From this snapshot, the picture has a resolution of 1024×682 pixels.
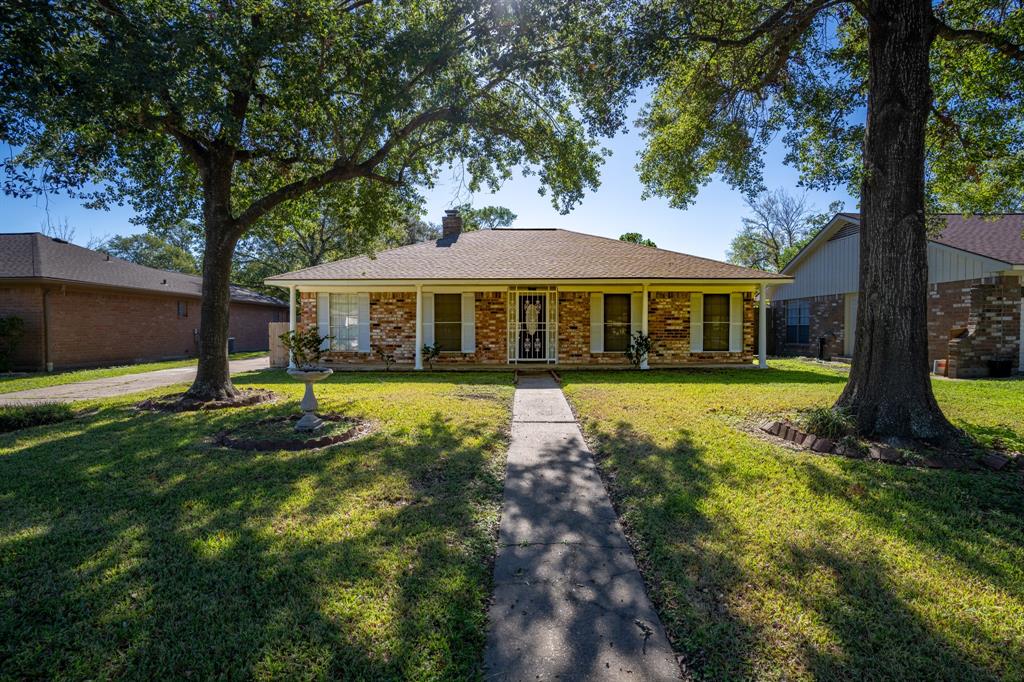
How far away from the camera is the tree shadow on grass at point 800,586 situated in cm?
200

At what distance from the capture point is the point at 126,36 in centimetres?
553

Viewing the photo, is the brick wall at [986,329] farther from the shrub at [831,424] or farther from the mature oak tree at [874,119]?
the shrub at [831,424]

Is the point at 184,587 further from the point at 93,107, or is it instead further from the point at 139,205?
the point at 139,205

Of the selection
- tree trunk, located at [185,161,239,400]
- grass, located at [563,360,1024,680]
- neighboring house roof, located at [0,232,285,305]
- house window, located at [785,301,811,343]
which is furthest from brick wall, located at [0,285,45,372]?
house window, located at [785,301,811,343]

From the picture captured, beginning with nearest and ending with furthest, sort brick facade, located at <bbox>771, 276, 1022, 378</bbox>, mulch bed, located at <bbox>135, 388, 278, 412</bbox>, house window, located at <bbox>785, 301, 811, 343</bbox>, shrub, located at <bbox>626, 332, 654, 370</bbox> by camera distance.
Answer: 1. mulch bed, located at <bbox>135, 388, 278, 412</bbox>
2. brick facade, located at <bbox>771, 276, 1022, 378</bbox>
3. shrub, located at <bbox>626, 332, 654, 370</bbox>
4. house window, located at <bbox>785, 301, 811, 343</bbox>

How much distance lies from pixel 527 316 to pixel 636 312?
3187 mm

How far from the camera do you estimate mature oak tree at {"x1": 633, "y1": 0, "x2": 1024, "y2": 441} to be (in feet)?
17.5

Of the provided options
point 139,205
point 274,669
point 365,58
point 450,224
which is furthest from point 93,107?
point 450,224

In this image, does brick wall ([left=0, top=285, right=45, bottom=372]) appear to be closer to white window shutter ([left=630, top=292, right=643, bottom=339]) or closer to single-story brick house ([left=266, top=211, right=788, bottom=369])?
single-story brick house ([left=266, top=211, right=788, bottom=369])

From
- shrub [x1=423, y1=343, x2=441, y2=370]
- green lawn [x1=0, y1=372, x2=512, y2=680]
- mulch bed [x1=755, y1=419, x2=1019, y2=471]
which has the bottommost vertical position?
green lawn [x1=0, y1=372, x2=512, y2=680]

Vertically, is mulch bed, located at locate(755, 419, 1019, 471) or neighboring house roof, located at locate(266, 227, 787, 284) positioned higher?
neighboring house roof, located at locate(266, 227, 787, 284)

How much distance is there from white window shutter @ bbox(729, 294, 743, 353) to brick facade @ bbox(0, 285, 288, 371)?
781 inches

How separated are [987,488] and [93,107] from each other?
33.6 ft

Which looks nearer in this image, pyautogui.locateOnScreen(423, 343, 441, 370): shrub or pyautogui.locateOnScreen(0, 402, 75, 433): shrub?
pyautogui.locateOnScreen(0, 402, 75, 433): shrub
